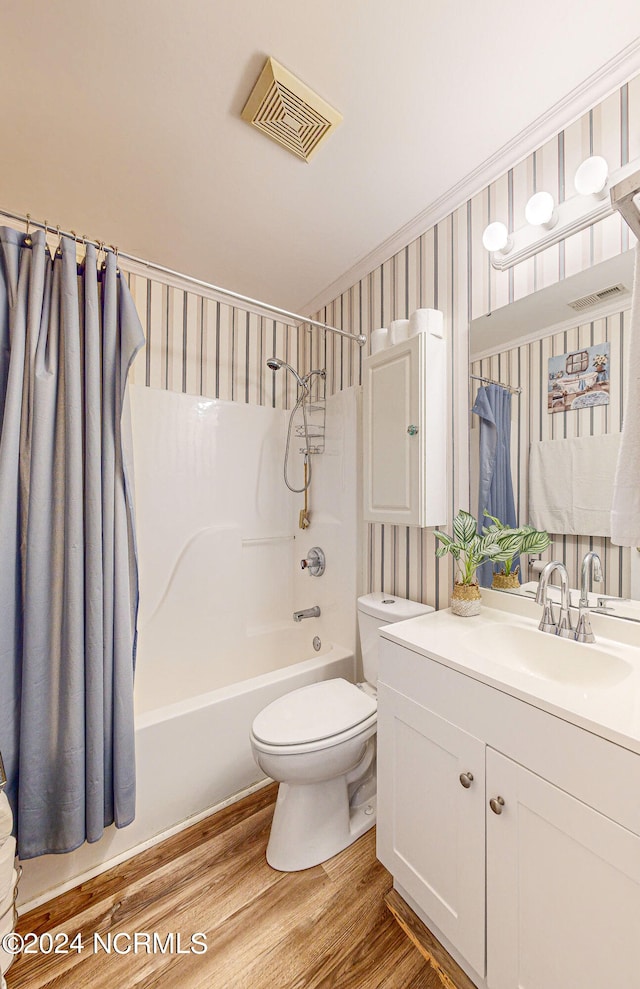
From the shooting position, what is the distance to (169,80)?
1101 mm

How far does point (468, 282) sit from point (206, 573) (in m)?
1.78

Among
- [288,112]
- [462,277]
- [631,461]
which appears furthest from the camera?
[462,277]

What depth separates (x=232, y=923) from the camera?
1.15 meters

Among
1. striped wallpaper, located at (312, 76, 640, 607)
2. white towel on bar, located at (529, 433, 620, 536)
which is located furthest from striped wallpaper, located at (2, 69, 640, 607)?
white towel on bar, located at (529, 433, 620, 536)

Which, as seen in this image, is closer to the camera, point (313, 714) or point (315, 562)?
point (313, 714)

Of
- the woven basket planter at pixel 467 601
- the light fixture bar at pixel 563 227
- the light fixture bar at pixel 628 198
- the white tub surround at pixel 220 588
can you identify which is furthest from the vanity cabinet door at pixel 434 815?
the light fixture bar at pixel 563 227

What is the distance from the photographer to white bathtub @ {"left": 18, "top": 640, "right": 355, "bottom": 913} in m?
1.28

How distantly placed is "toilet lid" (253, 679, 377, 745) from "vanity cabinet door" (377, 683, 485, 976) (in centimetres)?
18

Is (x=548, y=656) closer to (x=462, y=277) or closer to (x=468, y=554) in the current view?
(x=468, y=554)

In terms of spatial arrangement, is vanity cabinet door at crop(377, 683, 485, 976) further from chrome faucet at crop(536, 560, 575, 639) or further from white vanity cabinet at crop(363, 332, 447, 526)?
white vanity cabinet at crop(363, 332, 447, 526)

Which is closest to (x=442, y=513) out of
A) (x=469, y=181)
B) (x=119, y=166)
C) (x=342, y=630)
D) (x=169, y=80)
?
(x=342, y=630)

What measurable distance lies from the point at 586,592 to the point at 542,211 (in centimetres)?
114

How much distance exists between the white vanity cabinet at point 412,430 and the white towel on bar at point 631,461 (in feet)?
2.46

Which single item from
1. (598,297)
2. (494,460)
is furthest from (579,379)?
(494,460)
